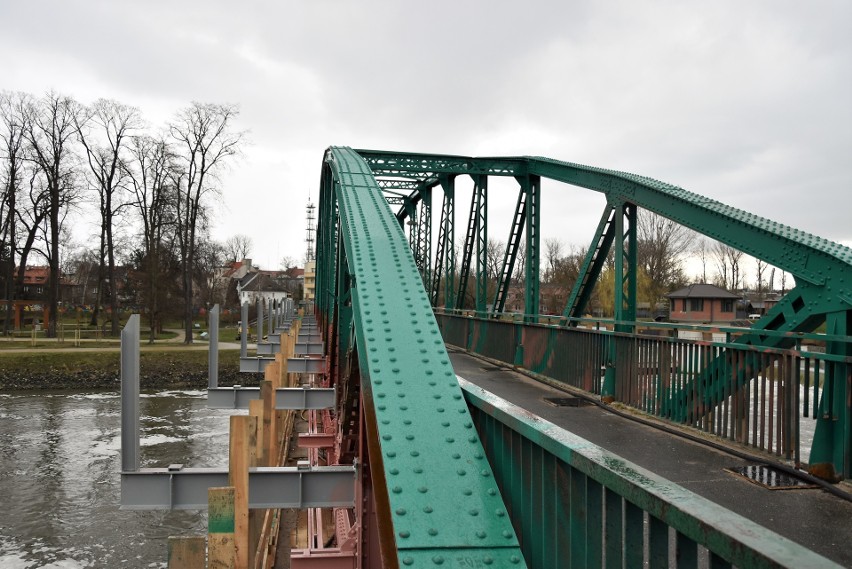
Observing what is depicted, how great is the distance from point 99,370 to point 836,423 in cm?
3144

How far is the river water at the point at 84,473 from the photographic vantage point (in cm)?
1192

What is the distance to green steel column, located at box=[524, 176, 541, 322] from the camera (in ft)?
47.6

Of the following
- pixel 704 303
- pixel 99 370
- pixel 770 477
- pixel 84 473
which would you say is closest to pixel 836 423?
pixel 770 477

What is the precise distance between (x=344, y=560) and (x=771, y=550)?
200 inches

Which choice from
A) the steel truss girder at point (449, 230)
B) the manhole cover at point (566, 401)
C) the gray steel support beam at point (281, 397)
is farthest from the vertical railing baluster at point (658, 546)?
the steel truss girder at point (449, 230)

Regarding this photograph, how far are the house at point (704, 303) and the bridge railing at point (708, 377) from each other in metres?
43.5

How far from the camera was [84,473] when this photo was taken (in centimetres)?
1634

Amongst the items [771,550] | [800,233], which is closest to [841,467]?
[800,233]

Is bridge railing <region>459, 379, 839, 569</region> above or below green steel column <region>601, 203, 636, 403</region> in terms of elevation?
below

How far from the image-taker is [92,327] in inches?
1988

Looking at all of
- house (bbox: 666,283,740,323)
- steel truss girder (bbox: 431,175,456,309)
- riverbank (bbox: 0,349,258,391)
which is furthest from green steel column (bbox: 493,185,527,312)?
→ house (bbox: 666,283,740,323)

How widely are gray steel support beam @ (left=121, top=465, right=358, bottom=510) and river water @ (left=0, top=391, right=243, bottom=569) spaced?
26.3ft

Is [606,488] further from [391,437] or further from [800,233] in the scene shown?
[800,233]

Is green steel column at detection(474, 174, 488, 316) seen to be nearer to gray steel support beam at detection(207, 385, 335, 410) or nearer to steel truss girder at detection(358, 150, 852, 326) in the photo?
steel truss girder at detection(358, 150, 852, 326)
